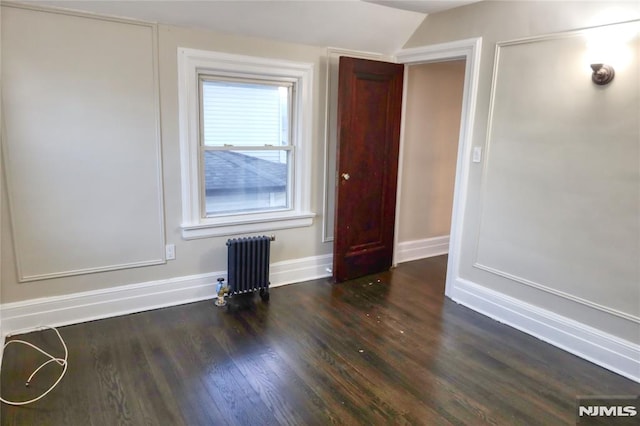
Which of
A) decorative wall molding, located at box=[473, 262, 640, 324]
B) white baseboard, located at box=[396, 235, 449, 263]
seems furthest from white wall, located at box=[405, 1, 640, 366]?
white baseboard, located at box=[396, 235, 449, 263]

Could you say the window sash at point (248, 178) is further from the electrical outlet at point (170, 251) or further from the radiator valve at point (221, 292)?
the radiator valve at point (221, 292)

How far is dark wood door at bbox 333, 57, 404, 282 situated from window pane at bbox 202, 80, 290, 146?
1.72ft

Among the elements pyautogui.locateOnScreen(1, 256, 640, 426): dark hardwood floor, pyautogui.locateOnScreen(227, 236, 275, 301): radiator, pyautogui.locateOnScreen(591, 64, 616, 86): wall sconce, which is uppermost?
pyautogui.locateOnScreen(591, 64, 616, 86): wall sconce

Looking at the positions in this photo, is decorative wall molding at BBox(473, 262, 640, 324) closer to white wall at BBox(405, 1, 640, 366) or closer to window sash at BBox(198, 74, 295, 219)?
white wall at BBox(405, 1, 640, 366)

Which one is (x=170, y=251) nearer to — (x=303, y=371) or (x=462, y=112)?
(x=303, y=371)

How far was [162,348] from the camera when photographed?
2.59 meters

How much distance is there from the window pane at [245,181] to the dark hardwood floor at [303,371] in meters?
0.85

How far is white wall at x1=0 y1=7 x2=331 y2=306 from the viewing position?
265cm

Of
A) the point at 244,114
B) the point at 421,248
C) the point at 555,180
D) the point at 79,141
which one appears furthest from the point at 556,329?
A: the point at 79,141

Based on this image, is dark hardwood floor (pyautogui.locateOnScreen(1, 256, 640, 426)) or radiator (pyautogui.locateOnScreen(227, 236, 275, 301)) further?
radiator (pyautogui.locateOnScreen(227, 236, 275, 301))

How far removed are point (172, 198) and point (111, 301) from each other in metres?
0.86

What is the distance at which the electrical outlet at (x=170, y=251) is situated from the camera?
312cm

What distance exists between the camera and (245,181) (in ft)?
11.5

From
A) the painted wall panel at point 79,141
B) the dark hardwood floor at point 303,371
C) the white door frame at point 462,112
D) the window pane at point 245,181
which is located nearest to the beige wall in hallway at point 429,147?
the white door frame at point 462,112
